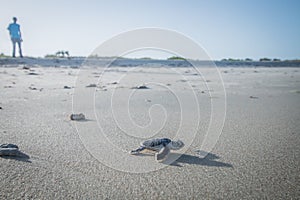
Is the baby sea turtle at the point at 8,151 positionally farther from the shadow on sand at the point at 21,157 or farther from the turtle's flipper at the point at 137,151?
the turtle's flipper at the point at 137,151

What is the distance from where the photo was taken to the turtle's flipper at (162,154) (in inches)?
69.6

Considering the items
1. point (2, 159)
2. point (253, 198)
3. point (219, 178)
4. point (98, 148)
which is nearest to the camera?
point (253, 198)

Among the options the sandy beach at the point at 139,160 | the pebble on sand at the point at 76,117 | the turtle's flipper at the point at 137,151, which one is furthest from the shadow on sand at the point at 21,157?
the pebble on sand at the point at 76,117

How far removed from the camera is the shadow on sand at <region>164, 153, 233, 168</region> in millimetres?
1737

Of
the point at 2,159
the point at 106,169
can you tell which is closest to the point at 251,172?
the point at 106,169

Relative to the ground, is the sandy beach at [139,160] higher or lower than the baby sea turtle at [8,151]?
lower

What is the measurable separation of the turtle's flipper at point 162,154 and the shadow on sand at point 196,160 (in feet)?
0.12

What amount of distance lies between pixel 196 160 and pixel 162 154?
0.82 ft

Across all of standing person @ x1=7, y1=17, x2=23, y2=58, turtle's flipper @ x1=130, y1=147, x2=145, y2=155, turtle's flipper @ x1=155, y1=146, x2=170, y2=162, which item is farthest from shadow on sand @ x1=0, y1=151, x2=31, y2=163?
standing person @ x1=7, y1=17, x2=23, y2=58

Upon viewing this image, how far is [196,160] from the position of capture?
1.81 metres

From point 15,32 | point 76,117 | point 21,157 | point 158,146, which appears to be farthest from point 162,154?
point 15,32

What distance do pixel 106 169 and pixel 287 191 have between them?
3.52ft

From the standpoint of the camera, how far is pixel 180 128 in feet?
8.70

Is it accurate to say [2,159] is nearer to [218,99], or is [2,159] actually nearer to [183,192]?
[183,192]
